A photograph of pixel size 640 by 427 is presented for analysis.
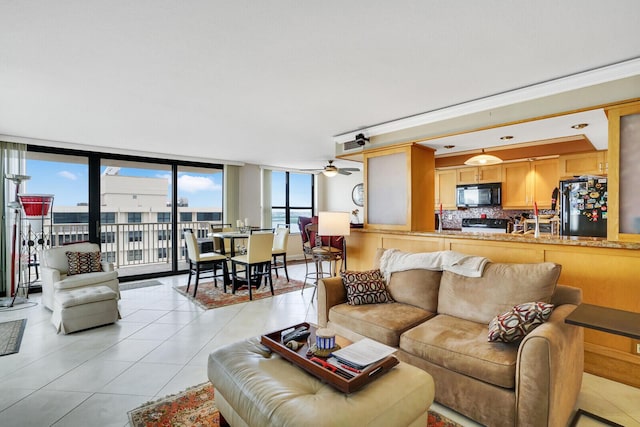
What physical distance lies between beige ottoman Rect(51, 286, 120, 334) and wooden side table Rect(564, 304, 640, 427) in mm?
4118

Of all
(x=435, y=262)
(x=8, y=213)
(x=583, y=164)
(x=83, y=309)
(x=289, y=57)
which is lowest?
(x=83, y=309)

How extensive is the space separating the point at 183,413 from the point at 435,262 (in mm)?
2213

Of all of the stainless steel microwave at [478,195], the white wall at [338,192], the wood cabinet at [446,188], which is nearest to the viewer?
the stainless steel microwave at [478,195]

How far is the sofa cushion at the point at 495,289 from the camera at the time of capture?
6.91 feet

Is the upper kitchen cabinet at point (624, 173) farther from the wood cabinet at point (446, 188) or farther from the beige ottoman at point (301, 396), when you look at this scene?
the wood cabinet at point (446, 188)

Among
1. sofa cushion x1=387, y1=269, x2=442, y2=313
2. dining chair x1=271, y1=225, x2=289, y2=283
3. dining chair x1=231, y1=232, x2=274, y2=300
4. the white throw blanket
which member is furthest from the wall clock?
sofa cushion x1=387, y1=269, x2=442, y2=313

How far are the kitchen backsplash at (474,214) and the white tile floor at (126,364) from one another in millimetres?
4158

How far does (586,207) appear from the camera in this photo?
3559 mm

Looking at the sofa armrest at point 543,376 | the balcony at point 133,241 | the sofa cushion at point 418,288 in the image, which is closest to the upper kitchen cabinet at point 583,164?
the sofa cushion at point 418,288

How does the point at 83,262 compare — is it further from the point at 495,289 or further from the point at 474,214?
the point at 474,214

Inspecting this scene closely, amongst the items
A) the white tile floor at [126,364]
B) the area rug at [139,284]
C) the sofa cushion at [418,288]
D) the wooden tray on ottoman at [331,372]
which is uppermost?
the sofa cushion at [418,288]

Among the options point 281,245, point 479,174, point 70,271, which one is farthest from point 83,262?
point 479,174

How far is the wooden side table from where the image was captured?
4.87 ft

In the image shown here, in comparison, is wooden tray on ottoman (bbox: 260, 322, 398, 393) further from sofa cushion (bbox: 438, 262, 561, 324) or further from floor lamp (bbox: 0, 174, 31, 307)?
floor lamp (bbox: 0, 174, 31, 307)
